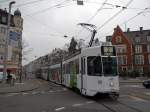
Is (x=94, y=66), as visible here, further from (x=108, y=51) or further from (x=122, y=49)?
(x=122, y=49)

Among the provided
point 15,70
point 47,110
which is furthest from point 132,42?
point 47,110

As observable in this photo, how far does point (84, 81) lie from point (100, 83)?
1.82 meters

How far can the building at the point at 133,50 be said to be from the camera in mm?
85938

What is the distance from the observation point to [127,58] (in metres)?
86.6

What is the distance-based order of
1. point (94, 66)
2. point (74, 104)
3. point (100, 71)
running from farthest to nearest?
point (94, 66) → point (100, 71) → point (74, 104)

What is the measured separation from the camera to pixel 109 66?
18.1m

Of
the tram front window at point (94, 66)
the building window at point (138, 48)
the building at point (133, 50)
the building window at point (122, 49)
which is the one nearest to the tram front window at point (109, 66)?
the tram front window at point (94, 66)

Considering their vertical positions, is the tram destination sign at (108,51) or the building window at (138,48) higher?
the building window at (138,48)

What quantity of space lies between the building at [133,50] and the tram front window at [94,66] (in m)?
67.7

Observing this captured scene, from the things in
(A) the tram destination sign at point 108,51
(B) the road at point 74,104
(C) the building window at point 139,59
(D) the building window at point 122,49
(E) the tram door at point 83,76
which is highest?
(D) the building window at point 122,49

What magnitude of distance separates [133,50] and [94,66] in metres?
71.1

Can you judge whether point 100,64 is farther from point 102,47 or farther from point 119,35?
point 119,35

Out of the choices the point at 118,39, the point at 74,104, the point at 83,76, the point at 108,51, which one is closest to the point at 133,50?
the point at 118,39

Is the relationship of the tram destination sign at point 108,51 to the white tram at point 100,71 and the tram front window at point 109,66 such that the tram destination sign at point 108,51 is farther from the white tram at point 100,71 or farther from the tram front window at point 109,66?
the tram front window at point 109,66
